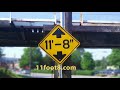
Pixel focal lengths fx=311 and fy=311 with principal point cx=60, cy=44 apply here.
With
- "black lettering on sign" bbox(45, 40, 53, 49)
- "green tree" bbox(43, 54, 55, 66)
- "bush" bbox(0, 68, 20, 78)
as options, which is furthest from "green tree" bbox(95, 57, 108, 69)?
"bush" bbox(0, 68, 20, 78)

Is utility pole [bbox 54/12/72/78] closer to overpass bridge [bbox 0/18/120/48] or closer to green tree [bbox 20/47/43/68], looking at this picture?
overpass bridge [bbox 0/18/120/48]

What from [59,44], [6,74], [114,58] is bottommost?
[6,74]

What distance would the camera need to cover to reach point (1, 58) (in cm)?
786

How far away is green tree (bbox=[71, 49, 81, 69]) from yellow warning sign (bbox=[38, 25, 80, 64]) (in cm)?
13

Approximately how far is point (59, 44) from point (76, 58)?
625mm

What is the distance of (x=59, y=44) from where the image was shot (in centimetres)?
762

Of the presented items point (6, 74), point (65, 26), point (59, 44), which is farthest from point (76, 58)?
point (6, 74)

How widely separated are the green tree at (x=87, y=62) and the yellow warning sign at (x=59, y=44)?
0.42 metres

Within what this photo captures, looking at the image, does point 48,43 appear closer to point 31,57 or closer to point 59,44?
point 59,44

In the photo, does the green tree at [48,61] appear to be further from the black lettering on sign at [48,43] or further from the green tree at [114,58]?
the green tree at [114,58]

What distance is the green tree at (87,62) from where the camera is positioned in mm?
7934
